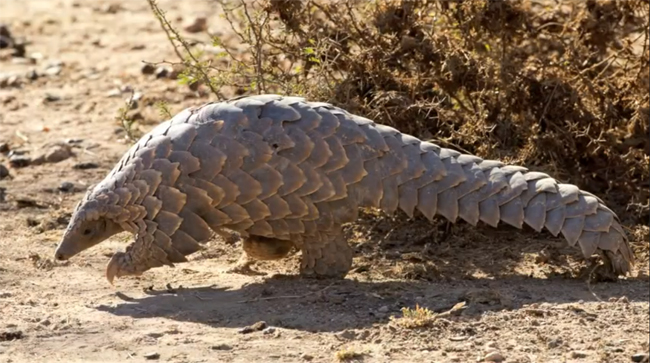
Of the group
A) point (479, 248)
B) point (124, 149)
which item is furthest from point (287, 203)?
point (124, 149)

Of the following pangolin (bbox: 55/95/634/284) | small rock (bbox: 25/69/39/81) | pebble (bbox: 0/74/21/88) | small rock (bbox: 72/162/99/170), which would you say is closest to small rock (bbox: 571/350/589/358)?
pangolin (bbox: 55/95/634/284)

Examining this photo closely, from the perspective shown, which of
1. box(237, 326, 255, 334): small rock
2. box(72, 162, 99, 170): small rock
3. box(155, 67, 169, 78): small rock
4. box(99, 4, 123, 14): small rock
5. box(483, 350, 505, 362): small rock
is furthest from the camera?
box(99, 4, 123, 14): small rock

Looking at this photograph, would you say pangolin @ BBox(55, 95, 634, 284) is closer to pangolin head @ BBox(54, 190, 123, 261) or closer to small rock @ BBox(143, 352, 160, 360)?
pangolin head @ BBox(54, 190, 123, 261)

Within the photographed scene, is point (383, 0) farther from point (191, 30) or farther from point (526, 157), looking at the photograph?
point (191, 30)

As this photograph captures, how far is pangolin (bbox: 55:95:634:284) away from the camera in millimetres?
6488

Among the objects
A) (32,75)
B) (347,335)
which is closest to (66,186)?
(32,75)

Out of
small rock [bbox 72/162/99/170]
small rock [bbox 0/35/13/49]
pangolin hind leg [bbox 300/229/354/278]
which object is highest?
small rock [bbox 0/35/13/49]

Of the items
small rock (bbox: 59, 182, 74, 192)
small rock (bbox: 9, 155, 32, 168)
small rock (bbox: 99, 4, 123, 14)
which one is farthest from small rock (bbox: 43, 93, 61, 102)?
small rock (bbox: 99, 4, 123, 14)

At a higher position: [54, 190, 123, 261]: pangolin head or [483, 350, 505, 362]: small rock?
[54, 190, 123, 261]: pangolin head

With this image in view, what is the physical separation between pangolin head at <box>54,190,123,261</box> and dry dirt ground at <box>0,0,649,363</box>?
20cm

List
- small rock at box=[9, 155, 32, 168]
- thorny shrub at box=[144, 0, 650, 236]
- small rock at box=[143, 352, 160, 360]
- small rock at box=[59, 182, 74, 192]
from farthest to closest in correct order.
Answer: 1. small rock at box=[9, 155, 32, 168]
2. small rock at box=[59, 182, 74, 192]
3. thorny shrub at box=[144, 0, 650, 236]
4. small rock at box=[143, 352, 160, 360]

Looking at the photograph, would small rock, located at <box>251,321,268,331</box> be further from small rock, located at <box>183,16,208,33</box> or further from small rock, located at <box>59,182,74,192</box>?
small rock, located at <box>183,16,208,33</box>

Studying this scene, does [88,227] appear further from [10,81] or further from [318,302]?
[10,81]

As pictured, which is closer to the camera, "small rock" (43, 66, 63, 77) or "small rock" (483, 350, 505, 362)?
"small rock" (483, 350, 505, 362)
